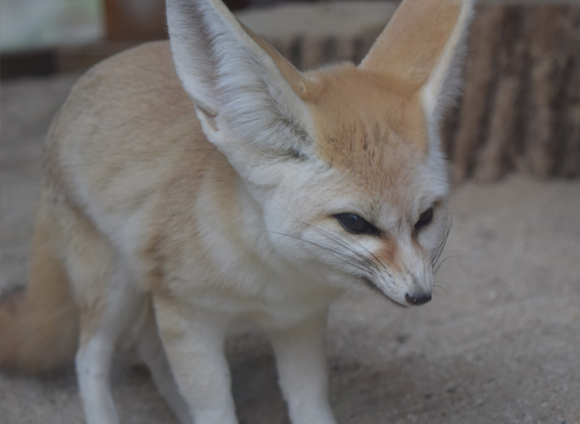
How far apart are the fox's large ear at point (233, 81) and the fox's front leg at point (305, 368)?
93cm

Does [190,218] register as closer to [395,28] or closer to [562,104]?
[395,28]

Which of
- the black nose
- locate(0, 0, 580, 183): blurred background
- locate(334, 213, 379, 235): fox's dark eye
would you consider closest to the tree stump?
locate(0, 0, 580, 183): blurred background

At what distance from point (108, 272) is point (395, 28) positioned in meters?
1.44

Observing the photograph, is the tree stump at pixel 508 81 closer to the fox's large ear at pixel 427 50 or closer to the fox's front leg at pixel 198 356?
the fox's large ear at pixel 427 50

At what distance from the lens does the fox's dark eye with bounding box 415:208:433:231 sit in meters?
1.91

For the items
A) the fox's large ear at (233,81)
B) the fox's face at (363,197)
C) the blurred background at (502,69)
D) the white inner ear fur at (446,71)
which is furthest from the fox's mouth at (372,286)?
the blurred background at (502,69)

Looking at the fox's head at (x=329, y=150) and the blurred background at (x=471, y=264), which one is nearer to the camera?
the fox's head at (x=329, y=150)

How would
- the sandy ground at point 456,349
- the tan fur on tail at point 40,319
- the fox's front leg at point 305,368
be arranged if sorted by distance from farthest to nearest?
the tan fur on tail at point 40,319, the sandy ground at point 456,349, the fox's front leg at point 305,368

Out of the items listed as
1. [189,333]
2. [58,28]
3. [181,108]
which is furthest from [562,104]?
[58,28]

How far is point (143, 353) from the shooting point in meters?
3.10

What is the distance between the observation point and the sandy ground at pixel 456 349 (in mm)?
2707

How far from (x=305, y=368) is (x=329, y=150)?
1.07 metres

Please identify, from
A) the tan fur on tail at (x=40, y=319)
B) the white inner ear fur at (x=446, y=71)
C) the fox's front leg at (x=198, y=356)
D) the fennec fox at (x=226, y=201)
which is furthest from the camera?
the tan fur on tail at (x=40, y=319)

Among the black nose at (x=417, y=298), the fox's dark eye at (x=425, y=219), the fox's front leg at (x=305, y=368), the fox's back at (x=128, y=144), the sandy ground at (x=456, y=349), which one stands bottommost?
the sandy ground at (x=456, y=349)
